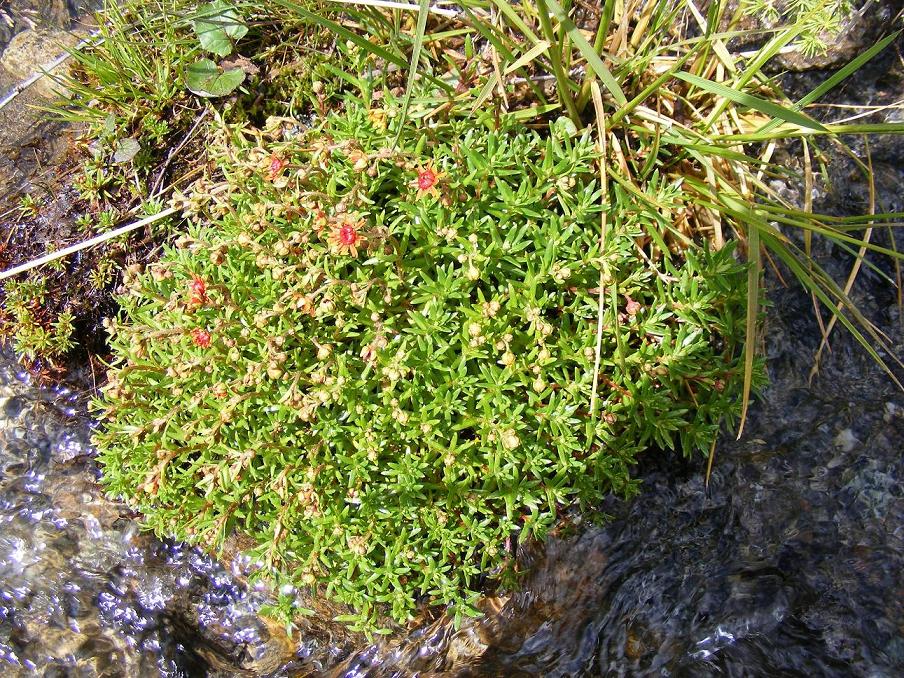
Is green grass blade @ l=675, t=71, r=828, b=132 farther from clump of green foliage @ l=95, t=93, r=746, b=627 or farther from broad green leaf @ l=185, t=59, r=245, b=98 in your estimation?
broad green leaf @ l=185, t=59, r=245, b=98

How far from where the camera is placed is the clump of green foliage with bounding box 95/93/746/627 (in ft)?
9.82

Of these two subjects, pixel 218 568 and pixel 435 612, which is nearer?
pixel 435 612

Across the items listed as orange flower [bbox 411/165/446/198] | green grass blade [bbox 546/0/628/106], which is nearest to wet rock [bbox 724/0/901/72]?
green grass blade [bbox 546/0/628/106]

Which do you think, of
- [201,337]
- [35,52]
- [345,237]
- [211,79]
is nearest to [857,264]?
[345,237]

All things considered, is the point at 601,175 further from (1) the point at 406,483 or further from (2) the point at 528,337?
(1) the point at 406,483

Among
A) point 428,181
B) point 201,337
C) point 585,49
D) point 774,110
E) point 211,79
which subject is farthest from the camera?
point 211,79

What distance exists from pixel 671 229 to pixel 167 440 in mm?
2446

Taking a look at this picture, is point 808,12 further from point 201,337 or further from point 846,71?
point 201,337

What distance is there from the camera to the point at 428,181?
276 centimetres

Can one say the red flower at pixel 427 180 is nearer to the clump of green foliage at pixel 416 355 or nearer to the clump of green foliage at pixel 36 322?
the clump of green foliage at pixel 416 355

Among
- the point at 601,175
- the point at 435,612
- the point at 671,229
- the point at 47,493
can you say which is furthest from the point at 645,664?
the point at 47,493

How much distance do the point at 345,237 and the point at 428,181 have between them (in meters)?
0.40

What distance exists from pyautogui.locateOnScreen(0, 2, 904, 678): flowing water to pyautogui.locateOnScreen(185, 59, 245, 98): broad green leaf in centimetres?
240

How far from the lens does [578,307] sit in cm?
313
